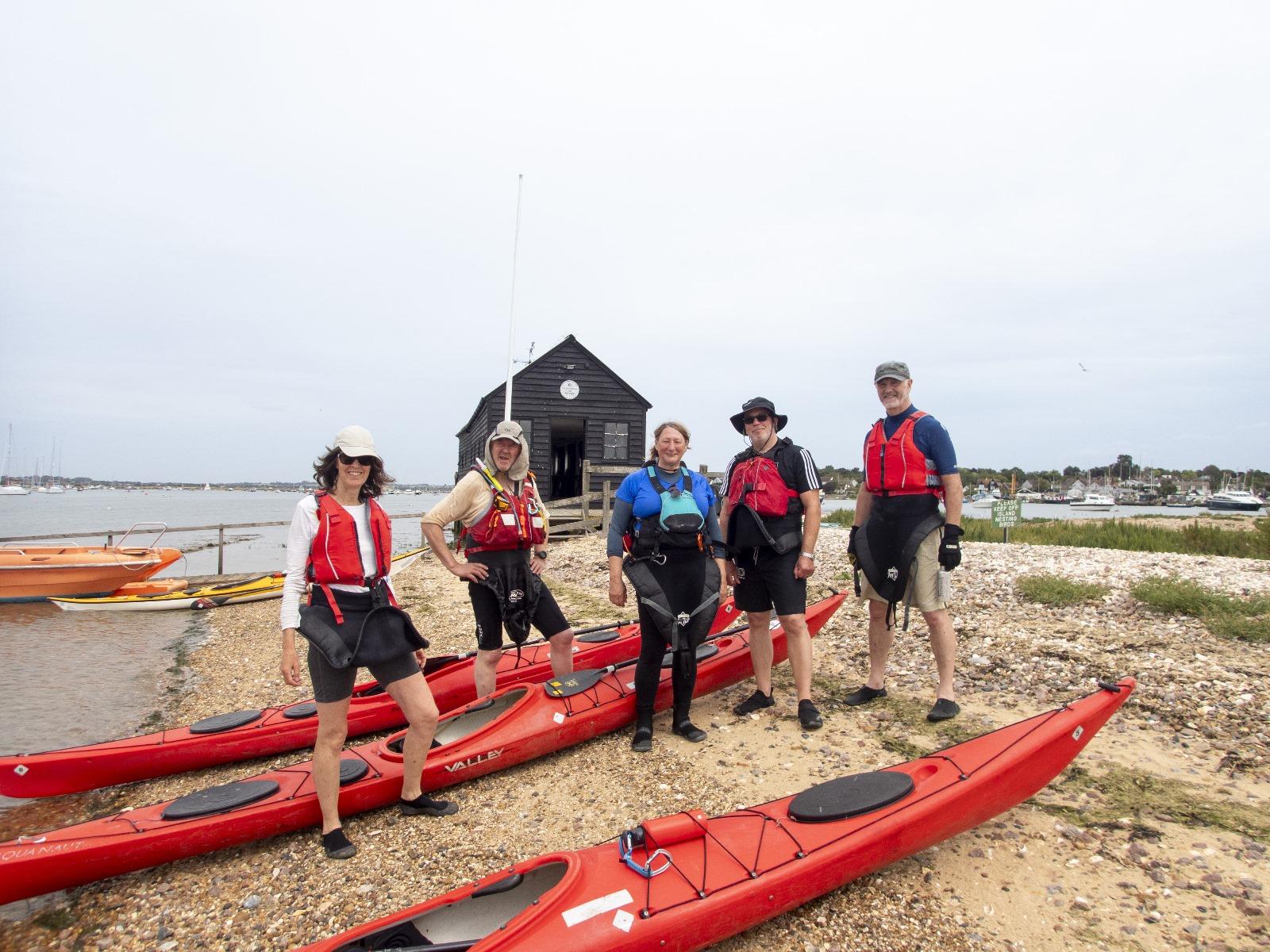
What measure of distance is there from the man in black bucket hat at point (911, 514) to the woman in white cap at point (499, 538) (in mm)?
2223

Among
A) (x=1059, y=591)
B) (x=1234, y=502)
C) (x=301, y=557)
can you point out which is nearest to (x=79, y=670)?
(x=301, y=557)

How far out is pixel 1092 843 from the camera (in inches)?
119

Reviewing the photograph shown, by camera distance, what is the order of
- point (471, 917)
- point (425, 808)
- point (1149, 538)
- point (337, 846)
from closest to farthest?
1. point (471, 917)
2. point (337, 846)
3. point (425, 808)
4. point (1149, 538)

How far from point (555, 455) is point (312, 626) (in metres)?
24.2

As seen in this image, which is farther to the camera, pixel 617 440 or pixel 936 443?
pixel 617 440

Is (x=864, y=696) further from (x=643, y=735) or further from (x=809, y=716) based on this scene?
(x=643, y=735)

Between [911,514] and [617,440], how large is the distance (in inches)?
561

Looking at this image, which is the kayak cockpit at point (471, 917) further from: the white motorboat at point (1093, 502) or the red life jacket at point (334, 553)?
the white motorboat at point (1093, 502)

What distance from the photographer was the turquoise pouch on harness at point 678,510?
4.09 metres

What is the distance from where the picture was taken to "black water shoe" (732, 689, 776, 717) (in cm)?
480

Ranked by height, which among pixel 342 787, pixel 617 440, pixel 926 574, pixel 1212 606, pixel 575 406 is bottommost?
pixel 342 787

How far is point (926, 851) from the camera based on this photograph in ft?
10.1

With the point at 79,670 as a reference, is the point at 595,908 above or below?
above

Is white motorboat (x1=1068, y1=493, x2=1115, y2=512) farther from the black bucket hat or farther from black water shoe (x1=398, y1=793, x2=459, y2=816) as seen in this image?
black water shoe (x1=398, y1=793, x2=459, y2=816)
